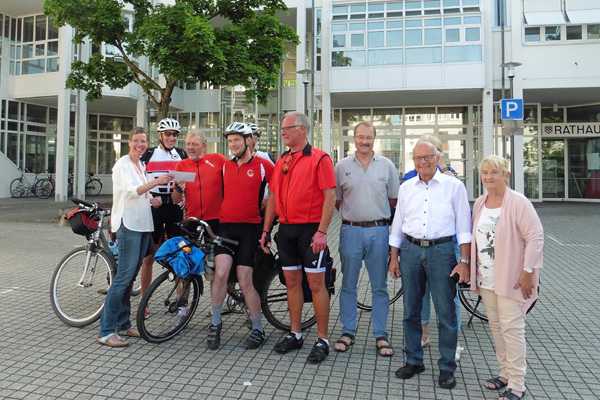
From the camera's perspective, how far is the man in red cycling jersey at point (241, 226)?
4.46 metres

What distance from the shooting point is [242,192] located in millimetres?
4473

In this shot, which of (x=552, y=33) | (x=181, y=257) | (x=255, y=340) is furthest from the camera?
(x=552, y=33)

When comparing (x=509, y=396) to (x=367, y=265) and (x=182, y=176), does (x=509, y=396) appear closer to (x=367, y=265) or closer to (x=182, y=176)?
(x=367, y=265)

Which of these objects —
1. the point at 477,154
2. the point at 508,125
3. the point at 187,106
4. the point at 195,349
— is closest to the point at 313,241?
the point at 195,349

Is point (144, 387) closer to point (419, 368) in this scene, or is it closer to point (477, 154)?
point (419, 368)

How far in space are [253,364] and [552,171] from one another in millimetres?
23445

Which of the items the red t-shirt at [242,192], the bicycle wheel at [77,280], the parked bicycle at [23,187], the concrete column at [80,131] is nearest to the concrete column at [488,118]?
the concrete column at [80,131]

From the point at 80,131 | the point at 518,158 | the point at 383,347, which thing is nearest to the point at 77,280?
the point at 383,347

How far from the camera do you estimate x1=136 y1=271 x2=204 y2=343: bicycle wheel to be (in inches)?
181

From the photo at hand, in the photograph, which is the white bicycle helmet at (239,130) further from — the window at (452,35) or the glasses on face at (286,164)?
the window at (452,35)

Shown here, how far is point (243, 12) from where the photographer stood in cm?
1351

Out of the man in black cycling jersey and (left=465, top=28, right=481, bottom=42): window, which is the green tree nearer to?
the man in black cycling jersey

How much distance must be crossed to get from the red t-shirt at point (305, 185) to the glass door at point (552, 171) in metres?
22.8

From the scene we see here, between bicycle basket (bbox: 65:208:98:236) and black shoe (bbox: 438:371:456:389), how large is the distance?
135 inches
